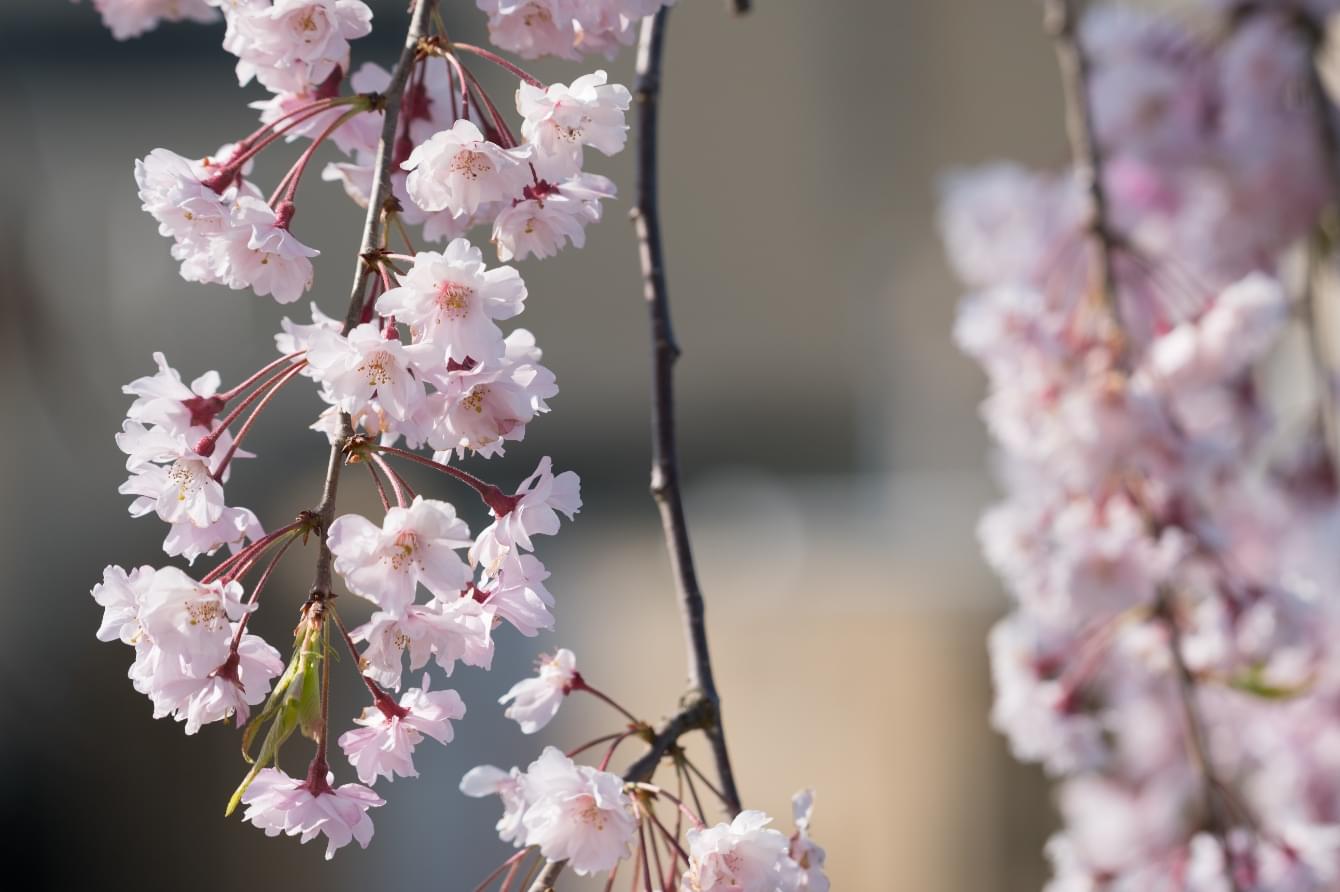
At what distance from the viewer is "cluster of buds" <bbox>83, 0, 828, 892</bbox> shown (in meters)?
0.52

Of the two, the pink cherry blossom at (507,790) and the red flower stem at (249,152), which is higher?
the red flower stem at (249,152)

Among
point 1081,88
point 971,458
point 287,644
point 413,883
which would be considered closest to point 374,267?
point 1081,88

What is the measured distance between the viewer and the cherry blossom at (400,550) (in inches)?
20.2

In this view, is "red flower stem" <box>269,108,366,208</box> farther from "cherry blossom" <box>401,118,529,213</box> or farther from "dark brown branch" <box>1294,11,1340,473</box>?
"dark brown branch" <box>1294,11,1340,473</box>

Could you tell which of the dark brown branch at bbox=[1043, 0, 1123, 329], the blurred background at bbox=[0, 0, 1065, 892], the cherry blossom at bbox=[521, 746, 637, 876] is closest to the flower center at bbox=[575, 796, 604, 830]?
the cherry blossom at bbox=[521, 746, 637, 876]

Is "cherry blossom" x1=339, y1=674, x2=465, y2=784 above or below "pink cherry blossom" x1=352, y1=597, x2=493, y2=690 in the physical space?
below

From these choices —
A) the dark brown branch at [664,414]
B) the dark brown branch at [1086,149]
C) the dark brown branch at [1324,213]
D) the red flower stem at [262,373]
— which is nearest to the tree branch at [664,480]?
the dark brown branch at [664,414]

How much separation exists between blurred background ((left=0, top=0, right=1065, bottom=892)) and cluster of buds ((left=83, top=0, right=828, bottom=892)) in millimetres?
2943

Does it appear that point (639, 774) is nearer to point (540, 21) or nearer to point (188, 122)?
point (540, 21)

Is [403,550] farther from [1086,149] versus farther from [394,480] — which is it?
[1086,149]

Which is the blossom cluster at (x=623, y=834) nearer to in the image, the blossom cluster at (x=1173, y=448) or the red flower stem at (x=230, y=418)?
the red flower stem at (x=230, y=418)

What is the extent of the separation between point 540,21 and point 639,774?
1.06ft

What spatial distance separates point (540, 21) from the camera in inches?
27.2

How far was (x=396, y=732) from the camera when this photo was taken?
1.86 feet
